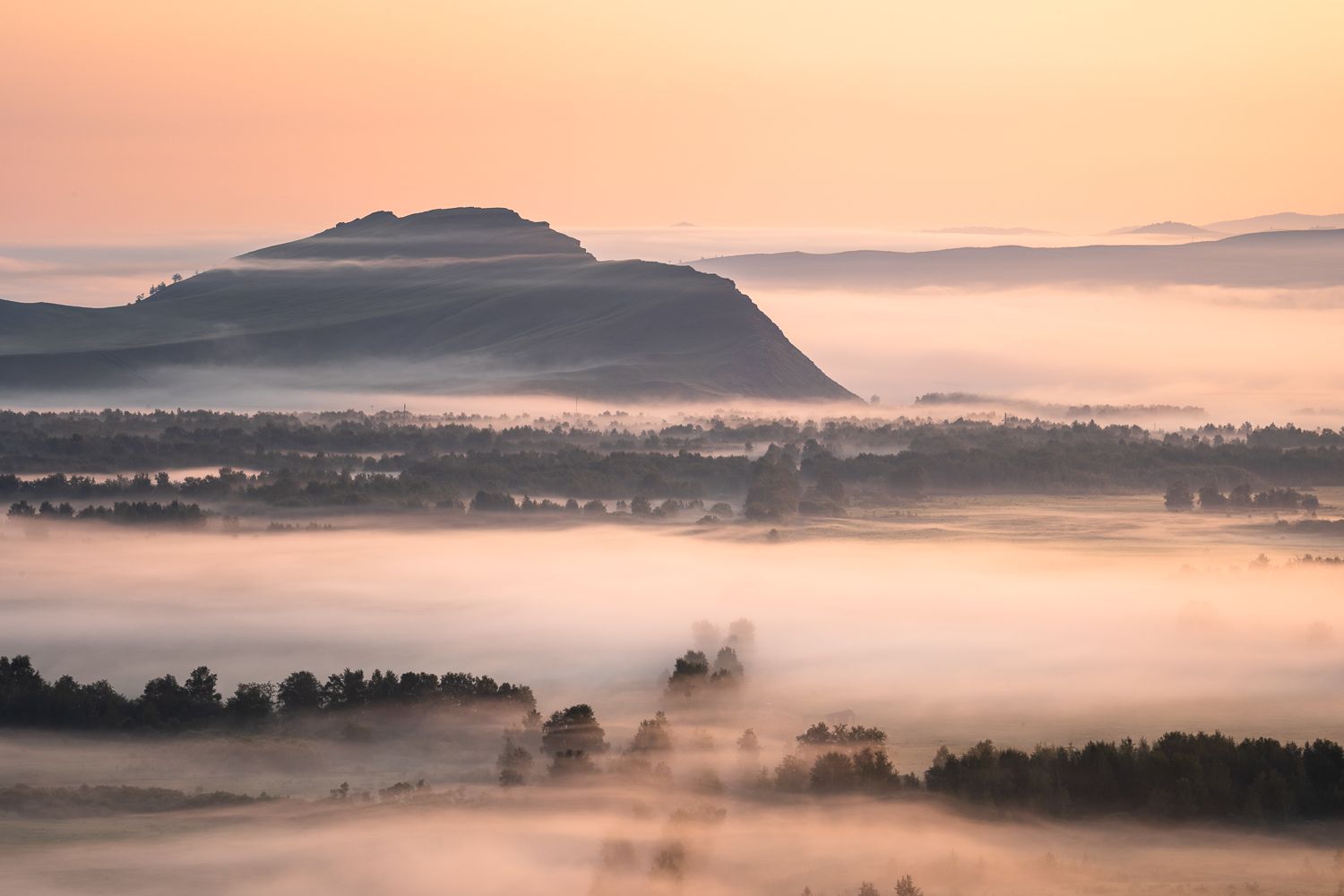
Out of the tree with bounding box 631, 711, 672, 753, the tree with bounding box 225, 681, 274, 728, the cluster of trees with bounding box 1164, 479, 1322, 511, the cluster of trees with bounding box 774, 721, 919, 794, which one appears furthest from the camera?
the cluster of trees with bounding box 1164, 479, 1322, 511

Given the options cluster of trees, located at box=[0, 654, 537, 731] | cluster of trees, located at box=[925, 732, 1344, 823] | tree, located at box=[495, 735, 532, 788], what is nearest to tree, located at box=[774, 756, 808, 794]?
cluster of trees, located at box=[925, 732, 1344, 823]

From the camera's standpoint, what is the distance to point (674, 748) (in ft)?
194

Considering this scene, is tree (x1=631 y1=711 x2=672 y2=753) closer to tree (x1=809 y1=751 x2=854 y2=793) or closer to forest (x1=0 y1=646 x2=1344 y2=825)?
forest (x1=0 y1=646 x2=1344 y2=825)

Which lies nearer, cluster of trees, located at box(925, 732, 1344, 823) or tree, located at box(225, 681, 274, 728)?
cluster of trees, located at box(925, 732, 1344, 823)

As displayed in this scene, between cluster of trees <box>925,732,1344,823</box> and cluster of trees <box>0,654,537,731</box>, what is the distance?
70.5ft

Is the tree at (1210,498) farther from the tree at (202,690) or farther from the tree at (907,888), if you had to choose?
the tree at (907,888)

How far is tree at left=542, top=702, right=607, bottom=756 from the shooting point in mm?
58875

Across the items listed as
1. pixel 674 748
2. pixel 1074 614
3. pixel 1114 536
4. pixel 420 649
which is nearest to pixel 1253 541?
pixel 1114 536

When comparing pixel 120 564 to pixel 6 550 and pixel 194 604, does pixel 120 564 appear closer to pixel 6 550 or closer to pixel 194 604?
pixel 6 550

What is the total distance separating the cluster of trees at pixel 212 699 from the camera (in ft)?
214

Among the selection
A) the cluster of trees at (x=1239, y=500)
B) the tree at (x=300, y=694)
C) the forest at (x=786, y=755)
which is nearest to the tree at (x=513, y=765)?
the forest at (x=786, y=755)

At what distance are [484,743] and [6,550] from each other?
82640 mm

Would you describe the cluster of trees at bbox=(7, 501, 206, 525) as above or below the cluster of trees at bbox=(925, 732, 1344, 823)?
above

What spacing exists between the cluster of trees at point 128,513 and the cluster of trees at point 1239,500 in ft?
287
